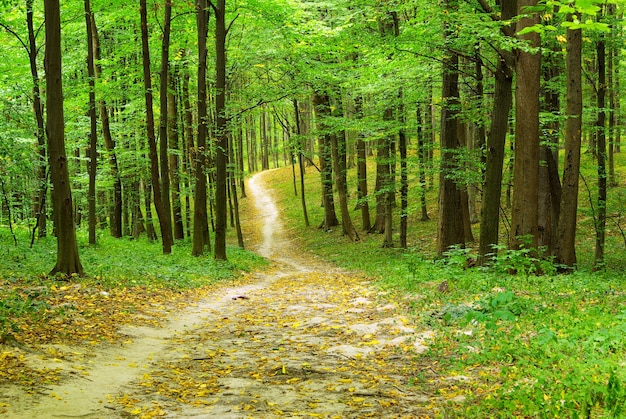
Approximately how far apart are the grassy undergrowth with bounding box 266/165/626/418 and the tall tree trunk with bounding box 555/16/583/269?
3.71 metres

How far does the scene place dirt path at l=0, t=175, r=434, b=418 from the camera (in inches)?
182

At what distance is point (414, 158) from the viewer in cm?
1812

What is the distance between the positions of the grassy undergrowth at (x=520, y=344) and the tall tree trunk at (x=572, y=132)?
3.71 metres

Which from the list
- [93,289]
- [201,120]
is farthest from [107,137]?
[93,289]

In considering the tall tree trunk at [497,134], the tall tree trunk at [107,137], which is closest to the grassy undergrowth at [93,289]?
the tall tree trunk at [107,137]

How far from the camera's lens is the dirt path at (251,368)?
4629 mm

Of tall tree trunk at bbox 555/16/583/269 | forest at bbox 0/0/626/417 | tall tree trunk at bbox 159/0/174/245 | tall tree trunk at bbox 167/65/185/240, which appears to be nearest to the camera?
forest at bbox 0/0/626/417

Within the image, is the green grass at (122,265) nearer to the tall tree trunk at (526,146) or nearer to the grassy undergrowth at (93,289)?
the grassy undergrowth at (93,289)

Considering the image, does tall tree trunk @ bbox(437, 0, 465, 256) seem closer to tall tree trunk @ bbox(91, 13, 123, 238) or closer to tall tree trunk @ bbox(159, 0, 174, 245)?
tall tree trunk @ bbox(159, 0, 174, 245)

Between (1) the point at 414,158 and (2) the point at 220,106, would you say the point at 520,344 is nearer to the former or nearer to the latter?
(1) the point at 414,158

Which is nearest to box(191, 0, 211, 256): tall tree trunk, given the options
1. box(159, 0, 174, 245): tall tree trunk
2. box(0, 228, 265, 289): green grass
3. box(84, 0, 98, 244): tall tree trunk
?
box(159, 0, 174, 245): tall tree trunk

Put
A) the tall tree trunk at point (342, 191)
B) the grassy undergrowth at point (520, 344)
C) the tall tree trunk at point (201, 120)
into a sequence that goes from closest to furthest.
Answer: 1. the grassy undergrowth at point (520, 344)
2. the tall tree trunk at point (201, 120)
3. the tall tree trunk at point (342, 191)

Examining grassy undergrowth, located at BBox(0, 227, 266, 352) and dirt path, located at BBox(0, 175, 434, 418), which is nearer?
dirt path, located at BBox(0, 175, 434, 418)

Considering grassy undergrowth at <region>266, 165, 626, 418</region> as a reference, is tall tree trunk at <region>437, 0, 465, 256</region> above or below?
above
